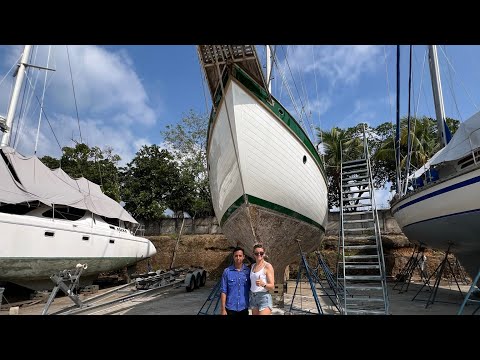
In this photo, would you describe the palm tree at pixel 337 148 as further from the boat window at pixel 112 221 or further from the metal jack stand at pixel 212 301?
the metal jack stand at pixel 212 301

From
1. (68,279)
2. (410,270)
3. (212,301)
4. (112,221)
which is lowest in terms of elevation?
(212,301)

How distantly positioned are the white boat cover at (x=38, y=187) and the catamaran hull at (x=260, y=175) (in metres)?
5.25

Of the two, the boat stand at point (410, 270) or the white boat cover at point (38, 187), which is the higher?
the white boat cover at point (38, 187)

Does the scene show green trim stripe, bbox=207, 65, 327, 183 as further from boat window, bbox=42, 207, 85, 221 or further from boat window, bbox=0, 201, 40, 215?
boat window, bbox=42, 207, 85, 221

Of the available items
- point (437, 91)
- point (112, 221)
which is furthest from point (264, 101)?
point (112, 221)

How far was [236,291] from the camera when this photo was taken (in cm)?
301

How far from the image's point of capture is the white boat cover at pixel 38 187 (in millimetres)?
7719

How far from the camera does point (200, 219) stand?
19156mm

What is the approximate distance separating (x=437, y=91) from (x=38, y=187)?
39.8 feet

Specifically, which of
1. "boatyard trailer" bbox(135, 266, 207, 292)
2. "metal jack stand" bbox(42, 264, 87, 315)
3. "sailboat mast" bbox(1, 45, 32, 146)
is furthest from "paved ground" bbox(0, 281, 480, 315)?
"sailboat mast" bbox(1, 45, 32, 146)

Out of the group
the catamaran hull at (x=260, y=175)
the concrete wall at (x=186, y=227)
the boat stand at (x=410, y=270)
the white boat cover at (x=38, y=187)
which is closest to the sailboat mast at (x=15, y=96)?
the white boat cover at (x=38, y=187)

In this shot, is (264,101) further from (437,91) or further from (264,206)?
(437,91)

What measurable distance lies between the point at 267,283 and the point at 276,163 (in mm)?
2734
